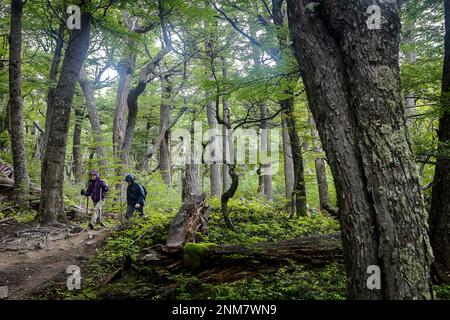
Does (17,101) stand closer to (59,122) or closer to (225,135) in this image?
(59,122)

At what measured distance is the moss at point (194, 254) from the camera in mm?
5723

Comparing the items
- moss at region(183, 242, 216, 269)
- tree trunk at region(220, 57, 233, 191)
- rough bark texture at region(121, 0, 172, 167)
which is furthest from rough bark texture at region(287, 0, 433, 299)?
rough bark texture at region(121, 0, 172, 167)

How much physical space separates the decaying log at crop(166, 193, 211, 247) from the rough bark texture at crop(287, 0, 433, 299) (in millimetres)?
4177

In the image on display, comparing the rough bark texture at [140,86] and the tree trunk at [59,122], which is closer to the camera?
the tree trunk at [59,122]

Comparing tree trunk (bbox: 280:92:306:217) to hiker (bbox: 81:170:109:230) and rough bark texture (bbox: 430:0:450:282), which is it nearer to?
rough bark texture (bbox: 430:0:450:282)

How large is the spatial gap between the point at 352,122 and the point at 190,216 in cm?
544

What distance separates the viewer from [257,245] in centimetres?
616

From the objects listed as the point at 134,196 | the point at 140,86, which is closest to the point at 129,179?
the point at 134,196

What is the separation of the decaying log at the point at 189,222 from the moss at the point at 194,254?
0.86 metres

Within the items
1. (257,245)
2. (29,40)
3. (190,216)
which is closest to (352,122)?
(257,245)

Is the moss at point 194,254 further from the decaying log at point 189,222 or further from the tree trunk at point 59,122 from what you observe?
the tree trunk at point 59,122

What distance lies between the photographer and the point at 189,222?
25.8 ft

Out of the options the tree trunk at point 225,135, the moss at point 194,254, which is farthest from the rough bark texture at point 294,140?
the moss at point 194,254
